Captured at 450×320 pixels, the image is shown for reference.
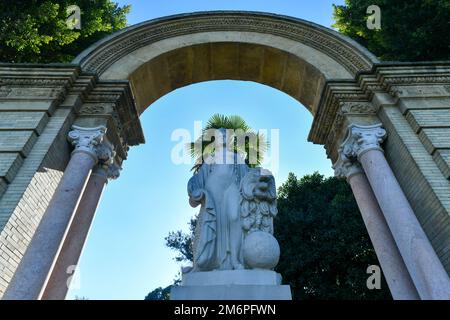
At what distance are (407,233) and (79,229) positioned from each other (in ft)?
23.7

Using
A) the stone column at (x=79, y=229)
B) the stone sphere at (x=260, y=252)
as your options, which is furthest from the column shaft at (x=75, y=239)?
the stone sphere at (x=260, y=252)

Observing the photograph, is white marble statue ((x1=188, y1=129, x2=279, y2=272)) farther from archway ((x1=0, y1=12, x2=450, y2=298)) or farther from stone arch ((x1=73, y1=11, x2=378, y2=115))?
stone arch ((x1=73, y1=11, x2=378, y2=115))

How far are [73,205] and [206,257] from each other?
11.5 ft

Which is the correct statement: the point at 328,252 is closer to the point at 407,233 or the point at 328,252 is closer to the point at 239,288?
the point at 407,233

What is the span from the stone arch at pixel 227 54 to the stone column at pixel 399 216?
89.4 inches

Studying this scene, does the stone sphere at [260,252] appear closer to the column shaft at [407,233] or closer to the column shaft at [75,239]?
the column shaft at [407,233]

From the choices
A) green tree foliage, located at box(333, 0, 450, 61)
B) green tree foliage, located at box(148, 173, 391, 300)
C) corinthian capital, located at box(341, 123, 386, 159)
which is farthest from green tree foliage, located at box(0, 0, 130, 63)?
green tree foliage, located at box(148, 173, 391, 300)

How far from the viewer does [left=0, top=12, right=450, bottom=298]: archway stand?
6570 mm

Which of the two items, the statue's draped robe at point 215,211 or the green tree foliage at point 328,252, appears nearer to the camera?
the statue's draped robe at point 215,211

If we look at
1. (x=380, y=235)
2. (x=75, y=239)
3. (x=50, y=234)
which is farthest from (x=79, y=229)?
(x=380, y=235)

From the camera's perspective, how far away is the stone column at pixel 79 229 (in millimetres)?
7648

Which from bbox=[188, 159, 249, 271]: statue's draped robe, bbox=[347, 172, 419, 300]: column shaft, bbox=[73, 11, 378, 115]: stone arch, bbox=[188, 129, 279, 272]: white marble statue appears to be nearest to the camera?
bbox=[188, 129, 279, 272]: white marble statue
